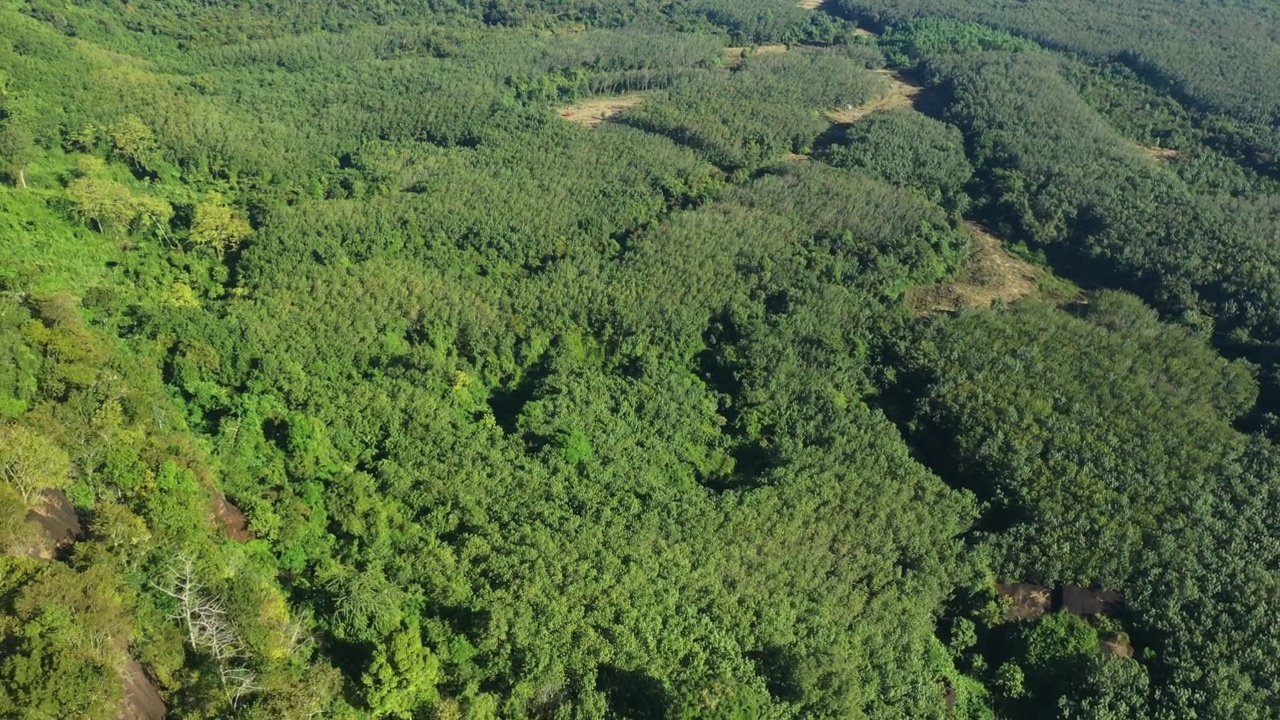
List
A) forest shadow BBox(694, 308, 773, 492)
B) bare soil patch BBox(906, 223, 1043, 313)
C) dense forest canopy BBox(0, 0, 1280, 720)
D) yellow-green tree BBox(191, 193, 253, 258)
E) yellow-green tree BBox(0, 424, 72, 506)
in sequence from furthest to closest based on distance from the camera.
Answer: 1. bare soil patch BBox(906, 223, 1043, 313)
2. yellow-green tree BBox(191, 193, 253, 258)
3. forest shadow BBox(694, 308, 773, 492)
4. dense forest canopy BBox(0, 0, 1280, 720)
5. yellow-green tree BBox(0, 424, 72, 506)

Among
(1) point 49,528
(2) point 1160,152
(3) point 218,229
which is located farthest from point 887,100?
(1) point 49,528

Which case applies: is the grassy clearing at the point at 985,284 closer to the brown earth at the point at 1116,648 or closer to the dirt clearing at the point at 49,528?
the brown earth at the point at 1116,648

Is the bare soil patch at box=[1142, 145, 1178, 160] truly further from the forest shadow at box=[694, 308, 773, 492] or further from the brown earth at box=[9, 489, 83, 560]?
the brown earth at box=[9, 489, 83, 560]

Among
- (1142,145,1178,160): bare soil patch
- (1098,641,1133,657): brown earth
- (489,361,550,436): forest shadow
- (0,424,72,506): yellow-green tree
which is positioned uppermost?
(0,424,72,506): yellow-green tree

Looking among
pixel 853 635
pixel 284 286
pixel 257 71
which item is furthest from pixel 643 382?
pixel 257 71

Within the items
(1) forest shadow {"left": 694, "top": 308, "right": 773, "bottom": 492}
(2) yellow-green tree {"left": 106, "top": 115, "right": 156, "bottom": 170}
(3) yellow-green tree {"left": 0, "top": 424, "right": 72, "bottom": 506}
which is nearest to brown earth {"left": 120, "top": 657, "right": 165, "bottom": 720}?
(3) yellow-green tree {"left": 0, "top": 424, "right": 72, "bottom": 506}

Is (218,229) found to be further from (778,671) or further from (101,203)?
(778,671)

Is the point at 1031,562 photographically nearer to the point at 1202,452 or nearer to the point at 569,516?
the point at 1202,452
